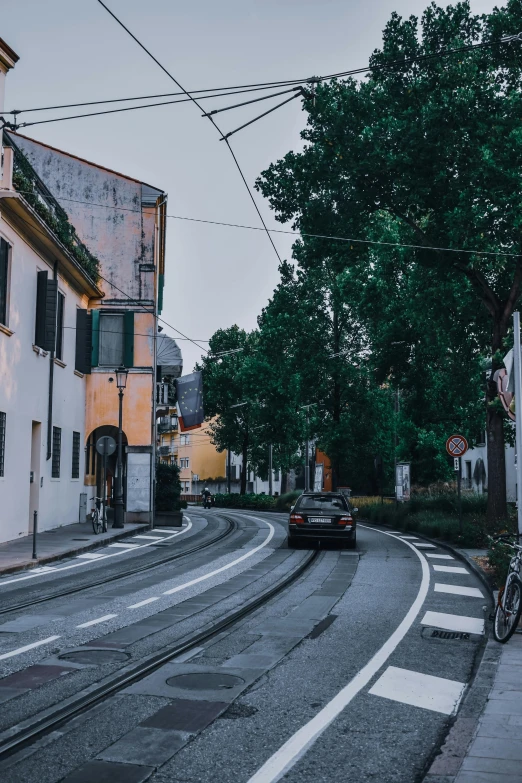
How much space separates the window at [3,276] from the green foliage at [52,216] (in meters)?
1.47

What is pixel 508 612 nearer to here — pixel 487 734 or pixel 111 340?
pixel 487 734

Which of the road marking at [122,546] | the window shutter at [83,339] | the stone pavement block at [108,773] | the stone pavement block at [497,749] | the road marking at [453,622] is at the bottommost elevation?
the road marking at [122,546]

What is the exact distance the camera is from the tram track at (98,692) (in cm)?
563

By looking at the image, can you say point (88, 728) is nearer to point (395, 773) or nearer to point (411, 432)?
point (395, 773)

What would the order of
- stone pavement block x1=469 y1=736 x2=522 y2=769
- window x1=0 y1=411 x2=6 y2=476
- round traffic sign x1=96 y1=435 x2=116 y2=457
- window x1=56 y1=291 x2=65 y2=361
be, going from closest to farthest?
stone pavement block x1=469 y1=736 x2=522 y2=769
window x1=0 y1=411 x2=6 y2=476
round traffic sign x1=96 y1=435 x2=116 y2=457
window x1=56 y1=291 x2=65 y2=361

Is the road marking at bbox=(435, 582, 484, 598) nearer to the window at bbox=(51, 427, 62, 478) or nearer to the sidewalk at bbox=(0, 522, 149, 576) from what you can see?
the sidewalk at bbox=(0, 522, 149, 576)

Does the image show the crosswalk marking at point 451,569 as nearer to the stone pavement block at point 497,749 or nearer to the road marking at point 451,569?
the road marking at point 451,569

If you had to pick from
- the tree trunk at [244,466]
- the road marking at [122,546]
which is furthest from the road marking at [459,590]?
the tree trunk at [244,466]

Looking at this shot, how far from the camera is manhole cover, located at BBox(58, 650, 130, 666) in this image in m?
8.19

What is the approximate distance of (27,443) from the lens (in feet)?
79.5

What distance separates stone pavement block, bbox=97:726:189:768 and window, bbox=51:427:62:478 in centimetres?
2225

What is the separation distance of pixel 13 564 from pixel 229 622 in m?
7.63

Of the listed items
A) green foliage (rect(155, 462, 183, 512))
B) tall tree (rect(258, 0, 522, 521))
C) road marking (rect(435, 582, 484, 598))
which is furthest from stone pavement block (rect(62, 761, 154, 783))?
green foliage (rect(155, 462, 183, 512))

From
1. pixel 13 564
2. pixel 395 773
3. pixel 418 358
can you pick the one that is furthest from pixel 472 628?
pixel 418 358
